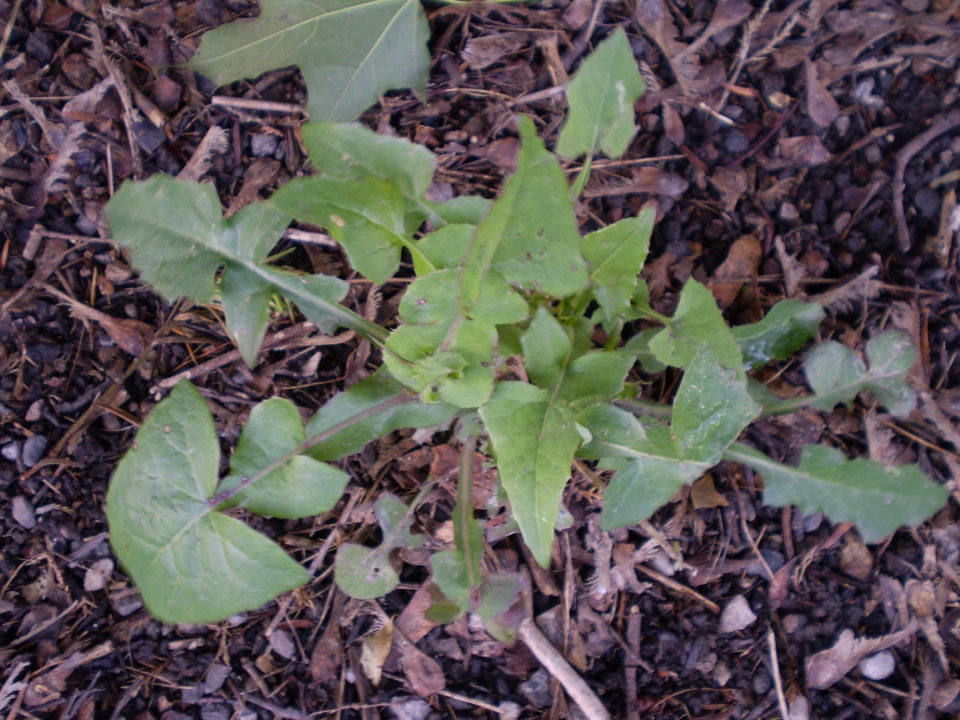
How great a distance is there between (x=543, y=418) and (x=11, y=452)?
53.1 inches

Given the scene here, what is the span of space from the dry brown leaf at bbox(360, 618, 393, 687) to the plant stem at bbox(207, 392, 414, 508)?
539 mm

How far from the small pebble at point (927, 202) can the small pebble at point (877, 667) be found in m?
1.15

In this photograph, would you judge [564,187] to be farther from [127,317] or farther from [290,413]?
[127,317]

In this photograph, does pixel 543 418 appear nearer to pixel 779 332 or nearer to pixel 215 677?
pixel 779 332

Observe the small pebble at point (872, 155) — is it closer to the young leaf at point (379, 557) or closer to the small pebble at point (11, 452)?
the young leaf at point (379, 557)

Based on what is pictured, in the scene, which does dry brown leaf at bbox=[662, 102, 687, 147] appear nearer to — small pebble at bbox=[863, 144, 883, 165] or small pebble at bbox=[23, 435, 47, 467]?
small pebble at bbox=[863, 144, 883, 165]

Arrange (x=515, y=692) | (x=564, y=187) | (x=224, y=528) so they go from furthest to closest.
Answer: (x=515, y=692), (x=224, y=528), (x=564, y=187)

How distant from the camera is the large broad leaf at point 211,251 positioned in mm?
1359

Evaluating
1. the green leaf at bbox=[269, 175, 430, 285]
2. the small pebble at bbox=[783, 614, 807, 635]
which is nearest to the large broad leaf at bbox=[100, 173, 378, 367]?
the green leaf at bbox=[269, 175, 430, 285]

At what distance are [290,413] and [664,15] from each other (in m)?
1.42

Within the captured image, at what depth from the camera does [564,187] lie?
42.2 inches

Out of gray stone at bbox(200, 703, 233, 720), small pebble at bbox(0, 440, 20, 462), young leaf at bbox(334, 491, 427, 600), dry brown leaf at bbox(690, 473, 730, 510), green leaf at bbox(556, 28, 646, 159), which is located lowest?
gray stone at bbox(200, 703, 233, 720)

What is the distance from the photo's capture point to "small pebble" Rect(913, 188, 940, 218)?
177cm

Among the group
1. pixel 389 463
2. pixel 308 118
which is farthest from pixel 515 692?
pixel 308 118
